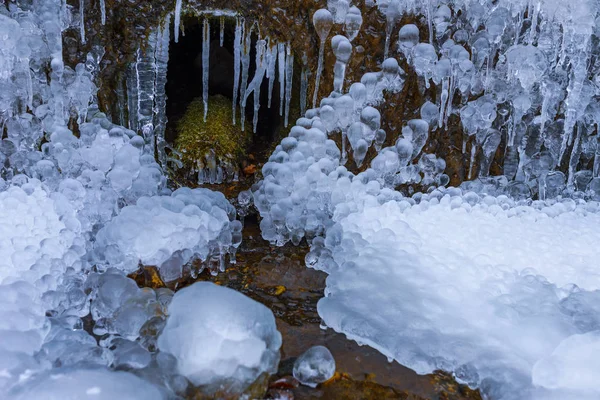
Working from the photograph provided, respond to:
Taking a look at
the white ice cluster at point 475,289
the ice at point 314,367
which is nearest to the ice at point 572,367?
the white ice cluster at point 475,289

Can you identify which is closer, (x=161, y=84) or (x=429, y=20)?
(x=429, y=20)

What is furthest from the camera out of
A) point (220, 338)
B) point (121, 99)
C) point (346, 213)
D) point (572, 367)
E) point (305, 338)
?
point (121, 99)

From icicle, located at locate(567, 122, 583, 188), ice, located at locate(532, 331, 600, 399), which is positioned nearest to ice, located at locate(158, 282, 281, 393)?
ice, located at locate(532, 331, 600, 399)

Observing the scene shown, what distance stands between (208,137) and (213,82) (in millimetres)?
1240

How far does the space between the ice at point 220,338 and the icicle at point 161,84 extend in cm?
189

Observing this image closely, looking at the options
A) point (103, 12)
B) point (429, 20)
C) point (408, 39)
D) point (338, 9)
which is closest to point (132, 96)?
point (103, 12)

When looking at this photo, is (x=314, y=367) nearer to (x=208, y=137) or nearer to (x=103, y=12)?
(x=103, y=12)

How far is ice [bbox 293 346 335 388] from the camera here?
83.2 inches

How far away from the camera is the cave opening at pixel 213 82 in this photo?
4.42 meters

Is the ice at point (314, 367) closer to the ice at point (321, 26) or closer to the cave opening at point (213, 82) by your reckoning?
the ice at point (321, 26)

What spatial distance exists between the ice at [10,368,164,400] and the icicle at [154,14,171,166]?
6.86ft

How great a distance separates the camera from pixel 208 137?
4375 mm

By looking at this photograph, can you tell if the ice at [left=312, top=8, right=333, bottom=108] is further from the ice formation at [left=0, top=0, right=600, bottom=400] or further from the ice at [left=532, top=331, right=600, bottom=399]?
the ice at [left=532, top=331, right=600, bottom=399]

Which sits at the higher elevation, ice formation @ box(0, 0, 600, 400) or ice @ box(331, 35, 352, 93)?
ice @ box(331, 35, 352, 93)
